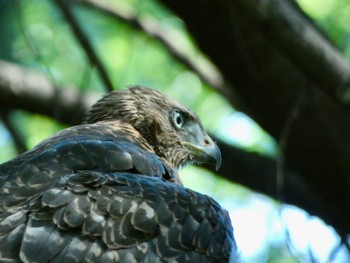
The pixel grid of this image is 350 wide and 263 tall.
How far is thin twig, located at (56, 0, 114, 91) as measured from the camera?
26.9 ft

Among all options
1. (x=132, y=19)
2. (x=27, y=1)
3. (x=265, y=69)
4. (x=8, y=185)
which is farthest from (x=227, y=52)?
(x=8, y=185)

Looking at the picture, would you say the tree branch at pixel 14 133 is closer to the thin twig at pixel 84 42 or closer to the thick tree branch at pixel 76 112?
the thick tree branch at pixel 76 112

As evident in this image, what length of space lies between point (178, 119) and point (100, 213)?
2.16 meters

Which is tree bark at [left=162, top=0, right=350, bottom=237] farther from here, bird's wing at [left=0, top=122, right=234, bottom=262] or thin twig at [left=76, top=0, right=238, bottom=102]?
bird's wing at [left=0, top=122, right=234, bottom=262]

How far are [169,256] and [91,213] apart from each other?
42 centimetres

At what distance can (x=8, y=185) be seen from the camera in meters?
5.54

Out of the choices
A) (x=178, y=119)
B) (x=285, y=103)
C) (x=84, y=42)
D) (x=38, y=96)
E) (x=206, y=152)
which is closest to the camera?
(x=206, y=152)

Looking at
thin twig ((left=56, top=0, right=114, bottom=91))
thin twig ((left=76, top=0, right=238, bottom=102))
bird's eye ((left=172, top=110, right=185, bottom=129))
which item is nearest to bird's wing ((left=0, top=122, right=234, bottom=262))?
bird's eye ((left=172, top=110, right=185, bottom=129))

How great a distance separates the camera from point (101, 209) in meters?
5.25

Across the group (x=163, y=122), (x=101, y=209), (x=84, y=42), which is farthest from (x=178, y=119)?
(x=101, y=209)

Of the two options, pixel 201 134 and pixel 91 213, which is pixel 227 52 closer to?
pixel 201 134

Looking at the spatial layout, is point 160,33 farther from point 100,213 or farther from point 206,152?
point 100,213

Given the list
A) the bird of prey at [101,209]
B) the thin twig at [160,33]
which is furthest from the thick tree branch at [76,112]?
the bird of prey at [101,209]

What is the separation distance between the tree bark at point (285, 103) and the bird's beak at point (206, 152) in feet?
3.13
